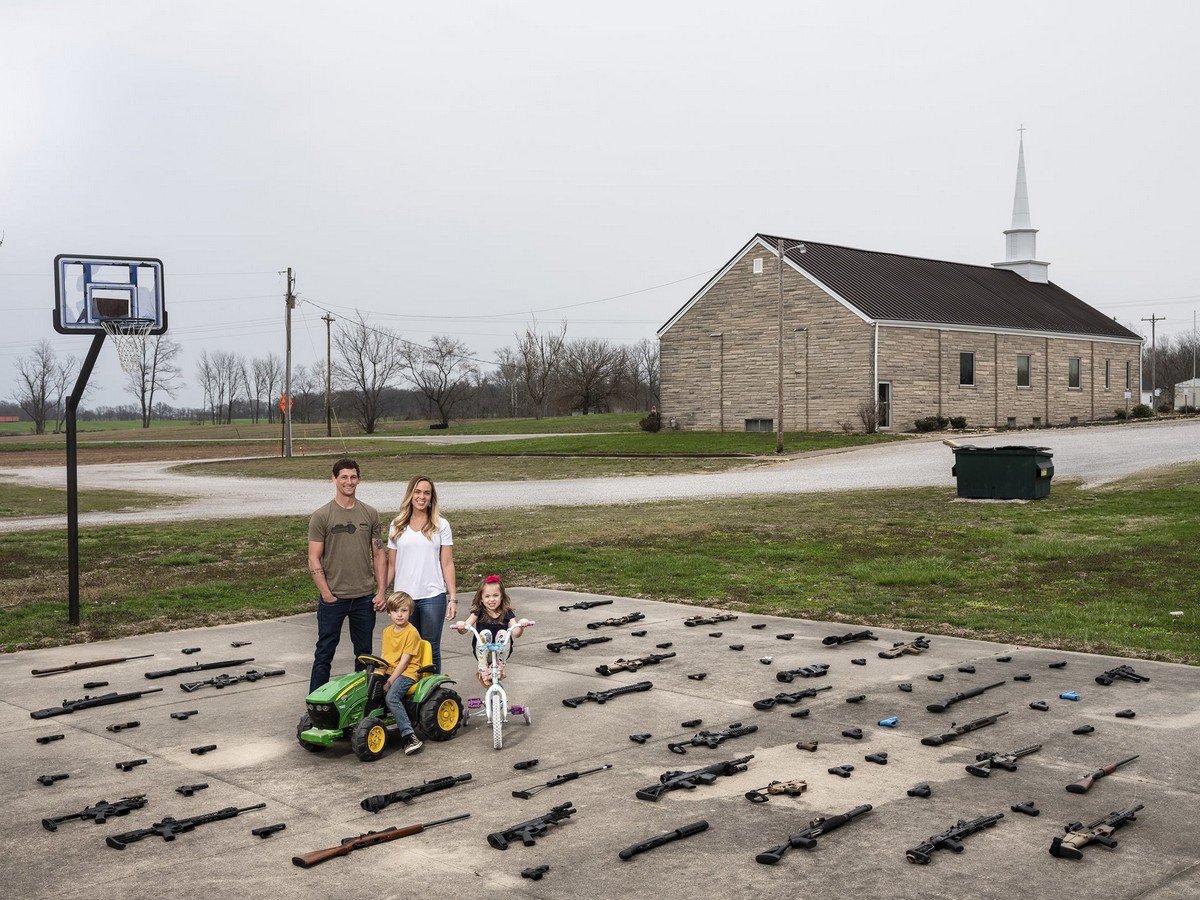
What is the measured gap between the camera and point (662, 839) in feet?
18.5

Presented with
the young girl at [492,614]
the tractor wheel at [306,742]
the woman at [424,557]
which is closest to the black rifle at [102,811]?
the tractor wheel at [306,742]

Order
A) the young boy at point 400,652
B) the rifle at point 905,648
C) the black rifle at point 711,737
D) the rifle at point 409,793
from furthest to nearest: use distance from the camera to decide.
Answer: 1. the rifle at point 905,648
2. the young boy at point 400,652
3. the black rifle at point 711,737
4. the rifle at point 409,793

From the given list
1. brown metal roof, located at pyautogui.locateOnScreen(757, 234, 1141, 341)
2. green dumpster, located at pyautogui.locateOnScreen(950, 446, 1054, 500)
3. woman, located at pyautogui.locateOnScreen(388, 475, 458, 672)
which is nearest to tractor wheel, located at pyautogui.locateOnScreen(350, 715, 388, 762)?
woman, located at pyautogui.locateOnScreen(388, 475, 458, 672)

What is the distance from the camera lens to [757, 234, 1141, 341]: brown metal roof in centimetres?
5388

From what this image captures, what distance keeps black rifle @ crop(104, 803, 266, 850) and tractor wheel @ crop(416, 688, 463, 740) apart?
1569 millimetres

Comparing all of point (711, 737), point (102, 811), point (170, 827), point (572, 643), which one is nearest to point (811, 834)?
point (711, 737)

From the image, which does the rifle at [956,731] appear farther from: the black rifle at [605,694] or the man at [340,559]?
the man at [340,559]

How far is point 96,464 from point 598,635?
45.7 metres

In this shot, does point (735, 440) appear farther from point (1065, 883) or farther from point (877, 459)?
point (1065, 883)

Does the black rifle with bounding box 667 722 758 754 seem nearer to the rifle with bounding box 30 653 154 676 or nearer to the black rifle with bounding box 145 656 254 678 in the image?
the black rifle with bounding box 145 656 254 678

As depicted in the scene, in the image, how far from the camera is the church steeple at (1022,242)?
69.6 metres

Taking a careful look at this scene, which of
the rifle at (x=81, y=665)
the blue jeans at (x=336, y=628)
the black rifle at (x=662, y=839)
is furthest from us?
the rifle at (x=81, y=665)

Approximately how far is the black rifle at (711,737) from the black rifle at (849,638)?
A: 2.99 m

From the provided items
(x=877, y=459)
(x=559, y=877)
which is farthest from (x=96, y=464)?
(x=559, y=877)
